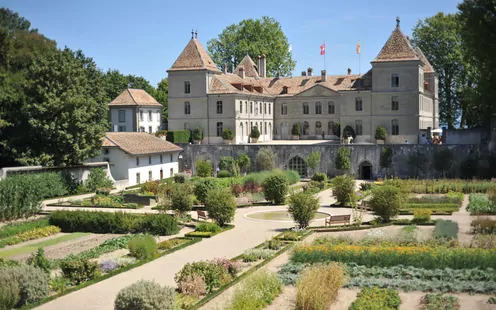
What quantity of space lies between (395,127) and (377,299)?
1742 inches

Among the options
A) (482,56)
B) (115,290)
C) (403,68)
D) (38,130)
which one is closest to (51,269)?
(115,290)

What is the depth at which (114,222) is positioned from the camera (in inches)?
1198

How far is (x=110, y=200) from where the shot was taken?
3969 centimetres

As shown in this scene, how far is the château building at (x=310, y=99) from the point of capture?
194ft

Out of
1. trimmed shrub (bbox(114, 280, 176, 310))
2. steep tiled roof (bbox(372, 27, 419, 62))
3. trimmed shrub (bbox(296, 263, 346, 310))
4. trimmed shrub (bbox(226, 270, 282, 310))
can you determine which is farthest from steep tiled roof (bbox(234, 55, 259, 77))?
trimmed shrub (bbox(114, 280, 176, 310))

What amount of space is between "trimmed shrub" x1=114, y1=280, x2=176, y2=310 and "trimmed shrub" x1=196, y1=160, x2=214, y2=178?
125 ft

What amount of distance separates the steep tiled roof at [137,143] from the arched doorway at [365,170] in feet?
51.5

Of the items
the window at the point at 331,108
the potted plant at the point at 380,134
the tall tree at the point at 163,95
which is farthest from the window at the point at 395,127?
the tall tree at the point at 163,95

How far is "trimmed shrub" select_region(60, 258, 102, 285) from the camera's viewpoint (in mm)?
20656

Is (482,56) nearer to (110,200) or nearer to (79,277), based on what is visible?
(110,200)

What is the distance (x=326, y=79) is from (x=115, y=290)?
176ft

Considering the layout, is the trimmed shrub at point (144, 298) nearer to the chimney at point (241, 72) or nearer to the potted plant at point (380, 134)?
the potted plant at point (380, 134)

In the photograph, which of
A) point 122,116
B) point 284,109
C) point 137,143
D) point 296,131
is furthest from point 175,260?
point 122,116

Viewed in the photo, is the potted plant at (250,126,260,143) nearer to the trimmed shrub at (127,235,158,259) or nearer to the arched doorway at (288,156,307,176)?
the arched doorway at (288,156,307,176)
